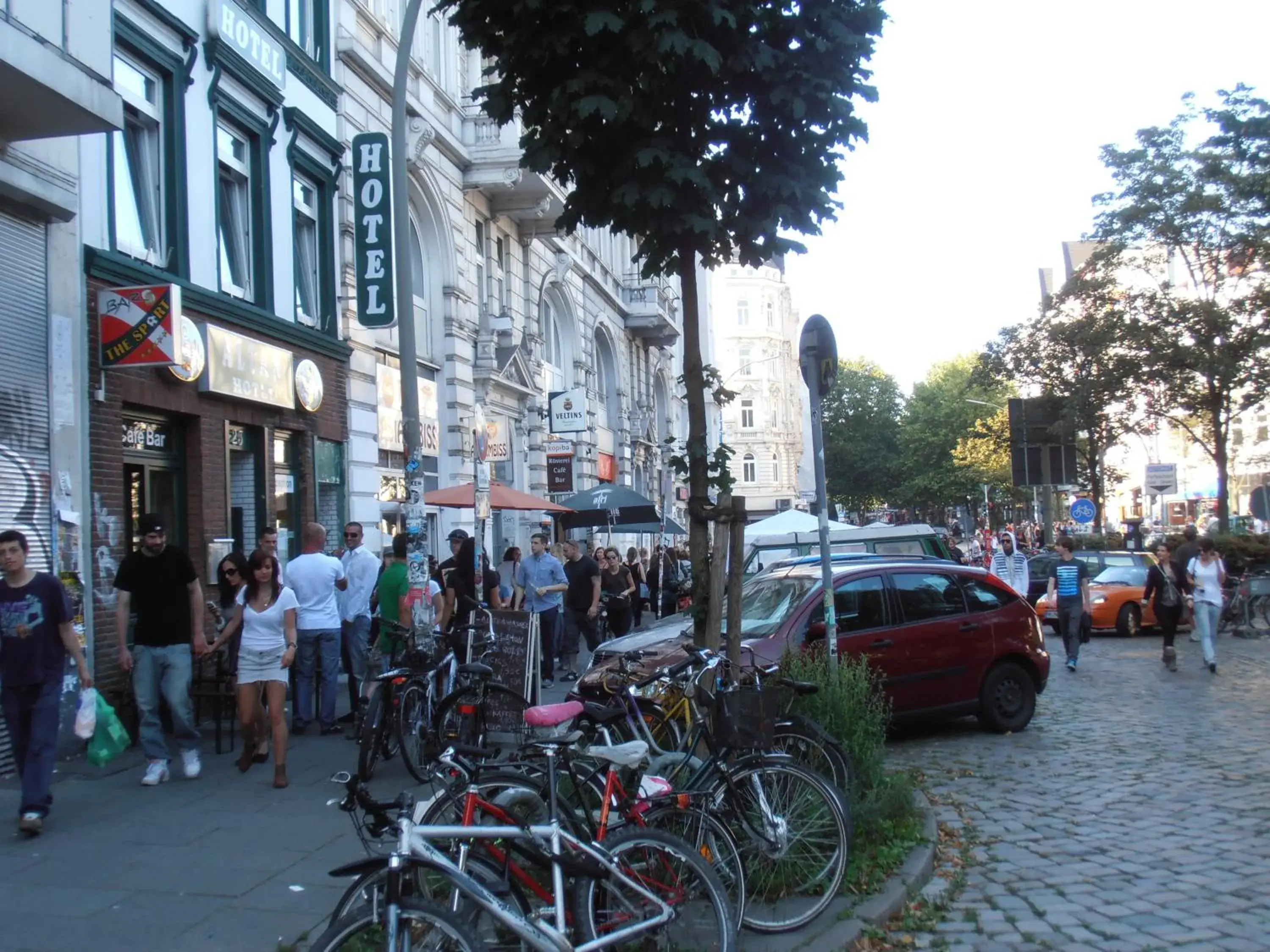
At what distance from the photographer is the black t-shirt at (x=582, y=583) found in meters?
16.3

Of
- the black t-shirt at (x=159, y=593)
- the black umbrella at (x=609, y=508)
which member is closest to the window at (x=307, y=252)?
the black umbrella at (x=609, y=508)

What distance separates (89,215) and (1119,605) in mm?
18374

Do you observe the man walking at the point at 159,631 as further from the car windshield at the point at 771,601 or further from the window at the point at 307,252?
the window at the point at 307,252

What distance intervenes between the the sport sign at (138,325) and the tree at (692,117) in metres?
4.50

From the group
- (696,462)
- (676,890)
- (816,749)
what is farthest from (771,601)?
(676,890)

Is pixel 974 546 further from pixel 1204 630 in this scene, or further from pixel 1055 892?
pixel 1055 892

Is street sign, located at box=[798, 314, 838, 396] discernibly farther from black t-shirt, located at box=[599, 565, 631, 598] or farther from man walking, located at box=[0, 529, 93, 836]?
black t-shirt, located at box=[599, 565, 631, 598]

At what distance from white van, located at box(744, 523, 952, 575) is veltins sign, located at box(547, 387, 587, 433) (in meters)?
6.46

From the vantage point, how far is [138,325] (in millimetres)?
10656

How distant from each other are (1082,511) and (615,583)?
17.3 m

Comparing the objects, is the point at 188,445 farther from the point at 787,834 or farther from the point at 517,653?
the point at 787,834

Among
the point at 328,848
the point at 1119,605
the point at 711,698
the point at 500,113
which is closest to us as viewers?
the point at 711,698

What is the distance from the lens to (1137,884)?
6234mm

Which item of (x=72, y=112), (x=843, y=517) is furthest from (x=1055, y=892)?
(x=843, y=517)
